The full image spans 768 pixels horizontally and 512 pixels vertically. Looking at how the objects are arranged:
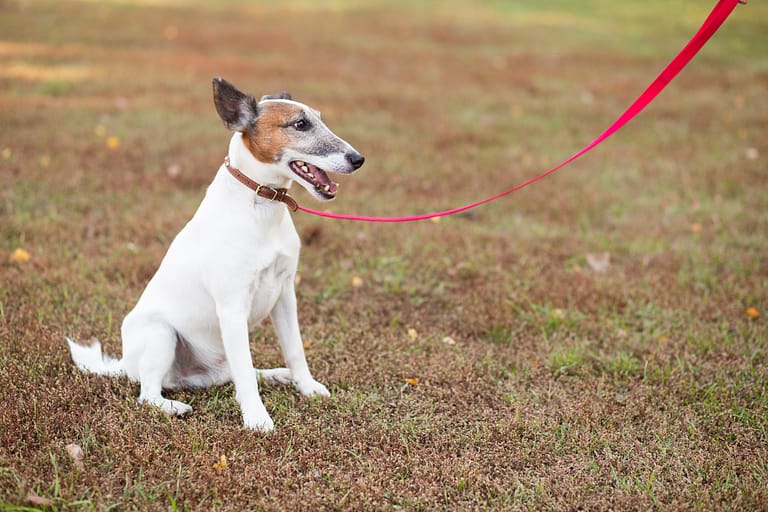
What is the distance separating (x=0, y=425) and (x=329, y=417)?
5.13ft

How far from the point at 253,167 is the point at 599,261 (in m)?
3.42

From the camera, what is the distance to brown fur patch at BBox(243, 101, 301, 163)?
319 centimetres

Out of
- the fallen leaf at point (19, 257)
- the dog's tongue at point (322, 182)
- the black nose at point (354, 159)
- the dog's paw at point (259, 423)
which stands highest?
the black nose at point (354, 159)

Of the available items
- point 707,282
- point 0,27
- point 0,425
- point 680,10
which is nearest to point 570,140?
point 707,282

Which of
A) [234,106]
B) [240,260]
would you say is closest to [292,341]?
[240,260]

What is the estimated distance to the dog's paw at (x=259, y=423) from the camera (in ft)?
11.1

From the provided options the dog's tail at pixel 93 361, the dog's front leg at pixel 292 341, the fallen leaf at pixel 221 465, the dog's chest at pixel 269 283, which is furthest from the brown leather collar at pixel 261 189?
the dog's tail at pixel 93 361

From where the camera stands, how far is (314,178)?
3205 mm

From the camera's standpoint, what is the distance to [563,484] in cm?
315

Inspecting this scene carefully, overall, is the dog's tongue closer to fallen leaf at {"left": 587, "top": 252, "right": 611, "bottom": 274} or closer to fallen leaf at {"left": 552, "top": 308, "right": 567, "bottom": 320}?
fallen leaf at {"left": 552, "top": 308, "right": 567, "bottom": 320}

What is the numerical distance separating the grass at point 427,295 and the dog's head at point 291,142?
4.13 feet

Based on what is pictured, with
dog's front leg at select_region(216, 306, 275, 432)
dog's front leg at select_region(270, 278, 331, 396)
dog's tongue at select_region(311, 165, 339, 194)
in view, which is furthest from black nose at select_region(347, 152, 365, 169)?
dog's front leg at select_region(216, 306, 275, 432)

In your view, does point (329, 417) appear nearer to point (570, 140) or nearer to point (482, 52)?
point (570, 140)

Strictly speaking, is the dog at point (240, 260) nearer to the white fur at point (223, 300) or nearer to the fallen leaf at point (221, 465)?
the white fur at point (223, 300)
